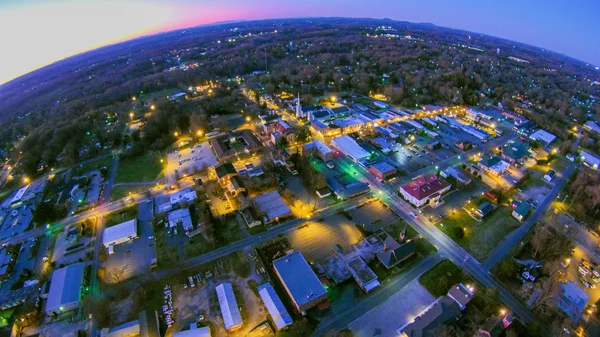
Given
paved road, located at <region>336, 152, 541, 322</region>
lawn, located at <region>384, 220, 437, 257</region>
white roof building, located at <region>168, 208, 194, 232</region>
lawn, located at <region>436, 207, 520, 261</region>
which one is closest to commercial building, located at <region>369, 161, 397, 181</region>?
paved road, located at <region>336, 152, 541, 322</region>

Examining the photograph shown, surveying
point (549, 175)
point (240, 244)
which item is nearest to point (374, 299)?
point (240, 244)

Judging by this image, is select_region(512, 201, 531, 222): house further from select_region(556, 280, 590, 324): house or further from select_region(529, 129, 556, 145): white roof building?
select_region(529, 129, 556, 145): white roof building

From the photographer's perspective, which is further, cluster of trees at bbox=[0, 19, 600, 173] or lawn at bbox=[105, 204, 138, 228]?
cluster of trees at bbox=[0, 19, 600, 173]

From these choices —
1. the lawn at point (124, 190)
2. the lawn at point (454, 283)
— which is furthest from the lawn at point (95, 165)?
the lawn at point (454, 283)

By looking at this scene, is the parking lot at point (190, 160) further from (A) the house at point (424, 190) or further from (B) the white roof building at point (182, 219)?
(A) the house at point (424, 190)

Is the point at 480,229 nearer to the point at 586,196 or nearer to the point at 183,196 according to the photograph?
the point at 586,196

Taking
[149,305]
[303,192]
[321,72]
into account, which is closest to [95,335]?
[149,305]

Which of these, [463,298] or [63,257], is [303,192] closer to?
[463,298]
